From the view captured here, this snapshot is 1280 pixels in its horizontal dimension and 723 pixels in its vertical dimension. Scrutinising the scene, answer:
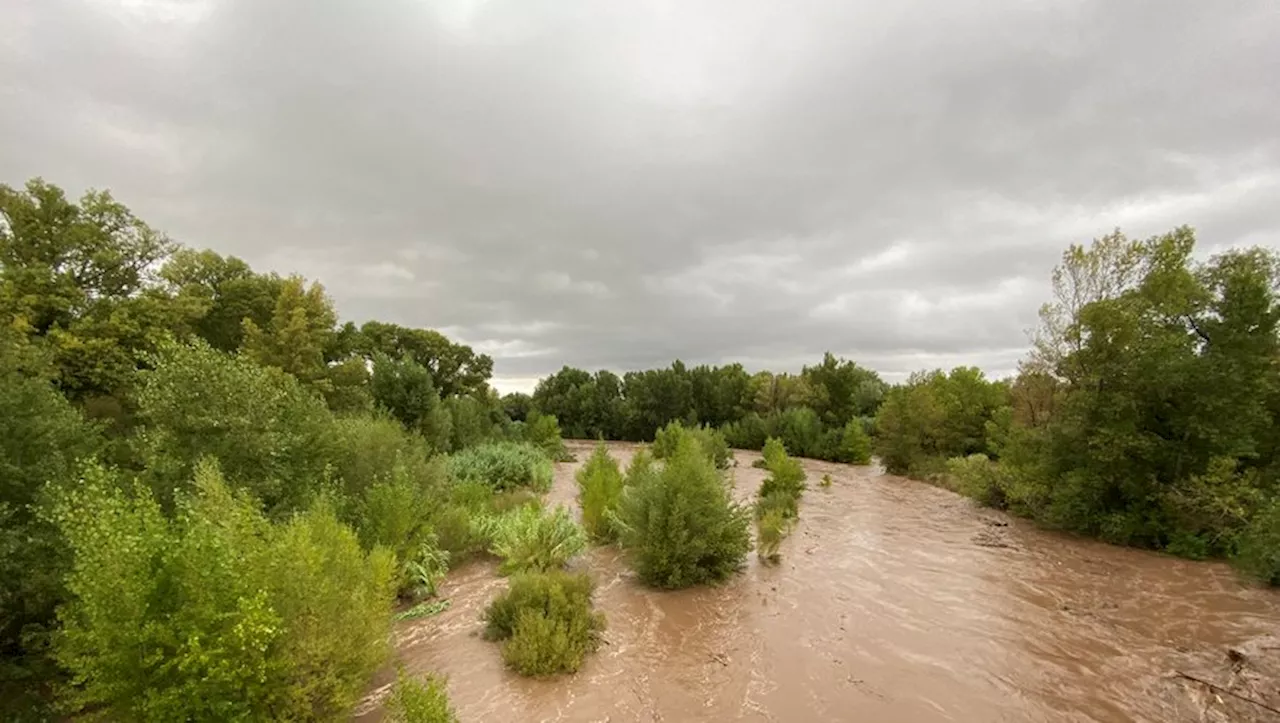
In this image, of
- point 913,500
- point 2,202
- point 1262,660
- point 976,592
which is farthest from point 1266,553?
point 2,202

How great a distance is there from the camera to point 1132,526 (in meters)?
14.2

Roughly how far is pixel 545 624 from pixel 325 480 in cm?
624

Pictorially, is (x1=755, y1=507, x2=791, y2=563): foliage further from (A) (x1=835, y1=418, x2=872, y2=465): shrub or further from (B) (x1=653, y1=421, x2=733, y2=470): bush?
(A) (x1=835, y1=418, x2=872, y2=465): shrub

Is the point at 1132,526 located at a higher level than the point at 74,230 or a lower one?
lower

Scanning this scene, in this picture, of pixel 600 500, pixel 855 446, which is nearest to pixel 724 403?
pixel 855 446

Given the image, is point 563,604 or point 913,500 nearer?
point 563,604

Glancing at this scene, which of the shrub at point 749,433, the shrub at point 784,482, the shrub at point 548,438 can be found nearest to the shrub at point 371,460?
the shrub at point 784,482

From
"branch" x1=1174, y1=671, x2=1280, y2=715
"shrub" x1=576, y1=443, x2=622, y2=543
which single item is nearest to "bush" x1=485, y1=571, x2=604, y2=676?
"shrub" x1=576, y1=443, x2=622, y2=543

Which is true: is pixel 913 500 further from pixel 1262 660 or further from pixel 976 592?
pixel 1262 660

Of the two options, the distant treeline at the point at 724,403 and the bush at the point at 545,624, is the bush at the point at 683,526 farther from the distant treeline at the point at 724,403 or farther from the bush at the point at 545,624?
the distant treeline at the point at 724,403

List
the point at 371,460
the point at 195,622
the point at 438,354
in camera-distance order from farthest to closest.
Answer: the point at 438,354 < the point at 371,460 < the point at 195,622

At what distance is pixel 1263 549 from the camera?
1073 cm

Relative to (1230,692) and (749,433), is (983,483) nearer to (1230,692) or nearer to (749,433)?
(1230,692)

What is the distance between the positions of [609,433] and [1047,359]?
157 ft
